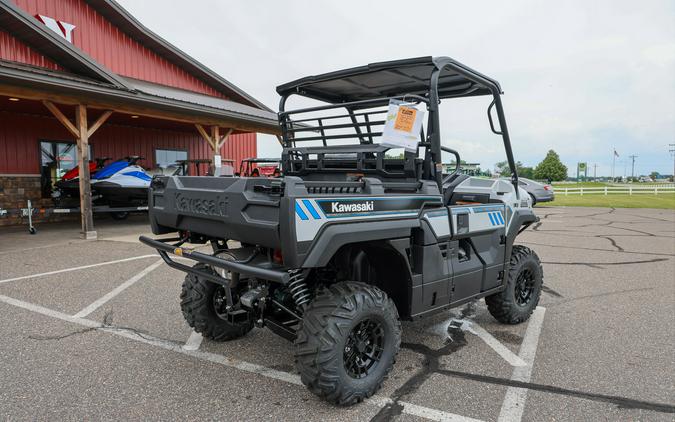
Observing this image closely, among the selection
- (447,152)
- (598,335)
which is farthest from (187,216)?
(598,335)

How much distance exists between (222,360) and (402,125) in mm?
2240

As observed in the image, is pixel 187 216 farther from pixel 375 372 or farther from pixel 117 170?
pixel 117 170

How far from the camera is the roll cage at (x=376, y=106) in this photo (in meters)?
3.43

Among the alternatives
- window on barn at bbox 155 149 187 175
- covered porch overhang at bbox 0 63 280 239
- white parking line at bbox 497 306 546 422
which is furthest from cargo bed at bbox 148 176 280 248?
window on barn at bbox 155 149 187 175

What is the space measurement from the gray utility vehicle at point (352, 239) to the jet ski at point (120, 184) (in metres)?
8.73

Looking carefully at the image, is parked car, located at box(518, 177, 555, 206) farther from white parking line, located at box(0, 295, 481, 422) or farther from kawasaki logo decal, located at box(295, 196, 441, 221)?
white parking line, located at box(0, 295, 481, 422)

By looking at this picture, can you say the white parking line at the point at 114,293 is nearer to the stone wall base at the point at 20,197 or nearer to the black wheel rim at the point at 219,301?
the black wheel rim at the point at 219,301

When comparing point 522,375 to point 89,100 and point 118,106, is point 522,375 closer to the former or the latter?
point 89,100

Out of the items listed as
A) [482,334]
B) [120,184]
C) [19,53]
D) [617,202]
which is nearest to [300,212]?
[482,334]

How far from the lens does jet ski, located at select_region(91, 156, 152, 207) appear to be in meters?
11.5

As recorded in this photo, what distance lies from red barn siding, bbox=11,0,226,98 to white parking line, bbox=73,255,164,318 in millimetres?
10227

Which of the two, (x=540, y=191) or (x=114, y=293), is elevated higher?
(x=540, y=191)

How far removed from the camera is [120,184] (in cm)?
1150

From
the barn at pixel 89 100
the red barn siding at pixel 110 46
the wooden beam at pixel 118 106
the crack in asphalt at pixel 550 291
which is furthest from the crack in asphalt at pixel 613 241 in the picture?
the red barn siding at pixel 110 46
